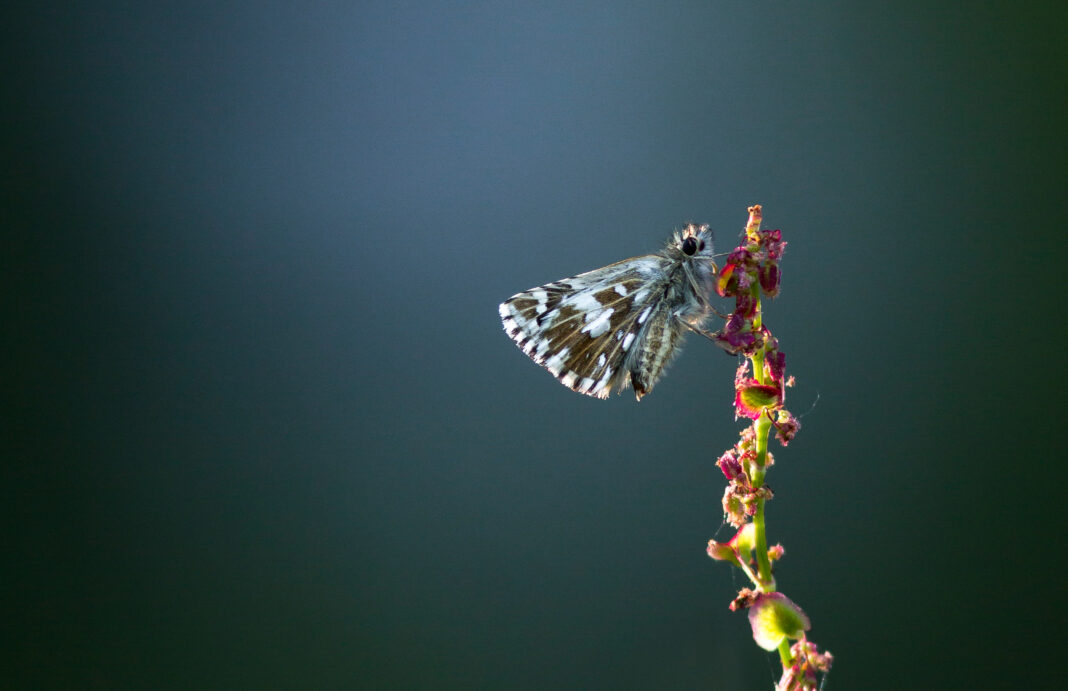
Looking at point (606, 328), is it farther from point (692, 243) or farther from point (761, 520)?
point (761, 520)

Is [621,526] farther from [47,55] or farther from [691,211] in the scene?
[47,55]

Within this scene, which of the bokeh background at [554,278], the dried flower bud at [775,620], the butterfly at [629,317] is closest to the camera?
the dried flower bud at [775,620]

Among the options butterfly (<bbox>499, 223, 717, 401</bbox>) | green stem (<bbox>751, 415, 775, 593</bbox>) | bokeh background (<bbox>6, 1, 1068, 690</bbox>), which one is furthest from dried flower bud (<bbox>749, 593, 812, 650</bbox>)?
bokeh background (<bbox>6, 1, 1068, 690</bbox>)

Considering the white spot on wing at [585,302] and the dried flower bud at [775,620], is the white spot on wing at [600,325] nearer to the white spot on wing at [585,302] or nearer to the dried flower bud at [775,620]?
the white spot on wing at [585,302]

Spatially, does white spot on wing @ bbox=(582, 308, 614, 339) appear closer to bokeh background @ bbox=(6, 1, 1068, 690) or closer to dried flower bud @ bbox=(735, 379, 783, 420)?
dried flower bud @ bbox=(735, 379, 783, 420)

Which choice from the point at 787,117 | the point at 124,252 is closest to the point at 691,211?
the point at 787,117

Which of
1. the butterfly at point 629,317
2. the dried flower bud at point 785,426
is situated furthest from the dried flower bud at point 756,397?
the butterfly at point 629,317
